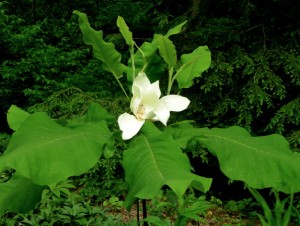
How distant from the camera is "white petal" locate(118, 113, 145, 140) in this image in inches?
34.7

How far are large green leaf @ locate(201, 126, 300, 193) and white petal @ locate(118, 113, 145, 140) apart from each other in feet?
0.47

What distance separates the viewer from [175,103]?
99 cm

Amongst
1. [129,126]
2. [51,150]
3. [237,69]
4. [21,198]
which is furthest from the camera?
[237,69]

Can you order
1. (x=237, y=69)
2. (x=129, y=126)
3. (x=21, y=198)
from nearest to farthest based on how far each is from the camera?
(x=129, y=126) → (x=21, y=198) → (x=237, y=69)

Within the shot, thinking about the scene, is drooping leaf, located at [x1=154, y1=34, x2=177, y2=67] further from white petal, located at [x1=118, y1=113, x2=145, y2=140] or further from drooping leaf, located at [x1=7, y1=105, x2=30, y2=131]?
drooping leaf, located at [x1=7, y1=105, x2=30, y2=131]

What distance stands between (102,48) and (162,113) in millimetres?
248

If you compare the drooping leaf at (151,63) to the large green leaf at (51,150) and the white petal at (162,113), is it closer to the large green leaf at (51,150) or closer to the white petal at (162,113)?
the white petal at (162,113)

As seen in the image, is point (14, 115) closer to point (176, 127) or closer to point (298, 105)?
point (176, 127)

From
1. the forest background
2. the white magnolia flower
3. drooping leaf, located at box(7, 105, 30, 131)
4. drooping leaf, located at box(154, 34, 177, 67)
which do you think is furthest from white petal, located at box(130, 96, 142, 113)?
the forest background

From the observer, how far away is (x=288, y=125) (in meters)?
3.40

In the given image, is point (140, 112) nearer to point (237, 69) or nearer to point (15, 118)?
point (15, 118)

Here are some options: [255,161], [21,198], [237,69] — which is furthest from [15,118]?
[237,69]

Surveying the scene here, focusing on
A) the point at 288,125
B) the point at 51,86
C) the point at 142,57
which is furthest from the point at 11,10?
the point at 142,57

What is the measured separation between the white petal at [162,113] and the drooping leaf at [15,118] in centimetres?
33
